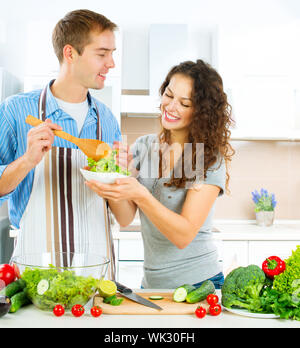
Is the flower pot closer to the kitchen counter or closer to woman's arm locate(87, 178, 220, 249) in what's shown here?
woman's arm locate(87, 178, 220, 249)

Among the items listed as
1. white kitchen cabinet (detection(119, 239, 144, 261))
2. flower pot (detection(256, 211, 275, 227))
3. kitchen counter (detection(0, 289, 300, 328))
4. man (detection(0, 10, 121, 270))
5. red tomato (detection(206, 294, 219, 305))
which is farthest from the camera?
flower pot (detection(256, 211, 275, 227))

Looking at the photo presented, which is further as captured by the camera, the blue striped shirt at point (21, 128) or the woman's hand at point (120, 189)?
the blue striped shirt at point (21, 128)

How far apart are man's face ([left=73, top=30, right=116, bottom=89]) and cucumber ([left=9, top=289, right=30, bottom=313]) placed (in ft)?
2.72

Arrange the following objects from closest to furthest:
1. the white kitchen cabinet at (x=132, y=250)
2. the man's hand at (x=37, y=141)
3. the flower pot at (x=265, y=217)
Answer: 1. the man's hand at (x=37, y=141)
2. the white kitchen cabinet at (x=132, y=250)
3. the flower pot at (x=265, y=217)

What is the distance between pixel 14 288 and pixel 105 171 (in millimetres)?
396

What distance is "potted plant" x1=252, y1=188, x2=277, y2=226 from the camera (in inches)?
114

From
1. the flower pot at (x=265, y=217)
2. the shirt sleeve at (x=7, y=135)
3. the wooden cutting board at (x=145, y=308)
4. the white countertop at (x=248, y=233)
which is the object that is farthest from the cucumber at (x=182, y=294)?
the flower pot at (x=265, y=217)

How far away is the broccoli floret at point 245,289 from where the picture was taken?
3.45ft

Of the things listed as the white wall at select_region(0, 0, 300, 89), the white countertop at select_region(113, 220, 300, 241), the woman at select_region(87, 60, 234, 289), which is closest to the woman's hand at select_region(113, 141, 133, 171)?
the woman at select_region(87, 60, 234, 289)

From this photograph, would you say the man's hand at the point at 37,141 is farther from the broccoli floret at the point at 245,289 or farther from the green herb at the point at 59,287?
the broccoli floret at the point at 245,289

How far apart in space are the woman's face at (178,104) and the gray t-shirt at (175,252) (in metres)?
0.21

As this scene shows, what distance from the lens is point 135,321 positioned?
40.1 inches

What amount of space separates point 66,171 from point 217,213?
1.73 m
